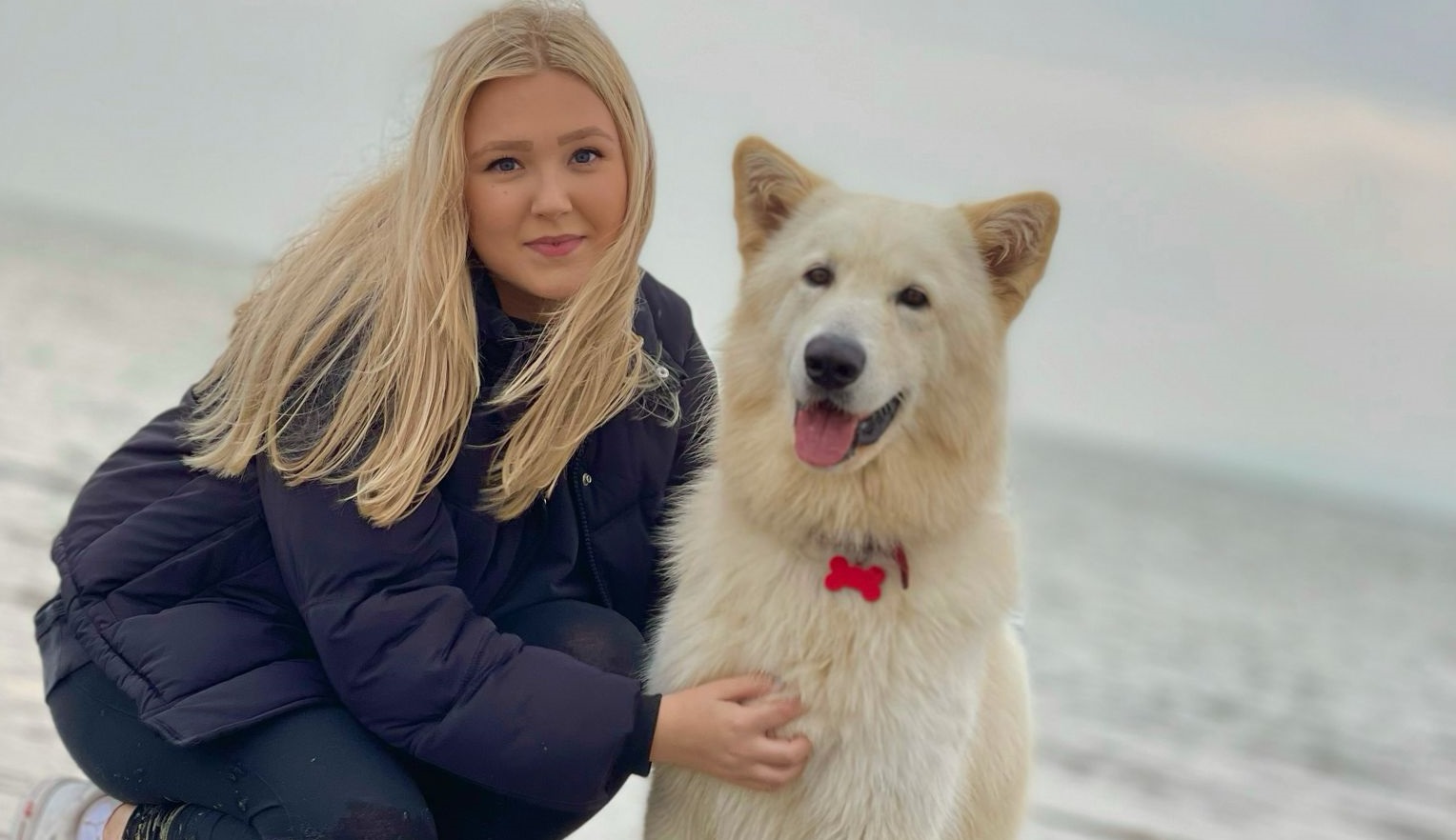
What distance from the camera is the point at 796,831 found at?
2.43 meters

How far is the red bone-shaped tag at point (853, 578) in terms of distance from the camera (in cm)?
244

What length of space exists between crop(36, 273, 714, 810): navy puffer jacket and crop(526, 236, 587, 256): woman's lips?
0.66 feet

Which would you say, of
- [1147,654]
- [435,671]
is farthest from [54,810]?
[1147,654]

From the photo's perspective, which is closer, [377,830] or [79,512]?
[377,830]

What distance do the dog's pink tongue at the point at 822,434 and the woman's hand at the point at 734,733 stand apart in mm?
416

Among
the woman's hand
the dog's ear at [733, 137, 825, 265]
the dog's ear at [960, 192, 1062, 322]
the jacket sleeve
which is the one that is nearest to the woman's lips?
the dog's ear at [733, 137, 825, 265]

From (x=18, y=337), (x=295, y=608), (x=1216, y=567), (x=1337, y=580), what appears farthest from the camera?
(x=1337, y=580)

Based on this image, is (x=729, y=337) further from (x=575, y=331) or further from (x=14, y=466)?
(x=14, y=466)

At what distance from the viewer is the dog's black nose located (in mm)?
2219

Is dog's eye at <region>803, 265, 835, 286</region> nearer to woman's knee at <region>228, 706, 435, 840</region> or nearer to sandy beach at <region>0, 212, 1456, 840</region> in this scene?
sandy beach at <region>0, 212, 1456, 840</region>

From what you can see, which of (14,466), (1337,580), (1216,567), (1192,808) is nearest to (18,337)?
(14,466)

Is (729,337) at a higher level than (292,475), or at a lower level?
higher

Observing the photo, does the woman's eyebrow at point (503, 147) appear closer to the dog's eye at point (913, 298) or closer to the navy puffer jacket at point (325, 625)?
the navy puffer jacket at point (325, 625)

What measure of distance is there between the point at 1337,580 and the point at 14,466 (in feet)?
66.3
